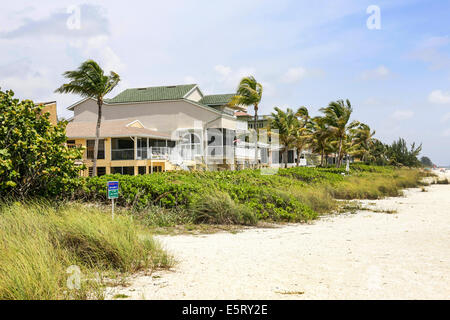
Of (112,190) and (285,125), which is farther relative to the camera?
(285,125)

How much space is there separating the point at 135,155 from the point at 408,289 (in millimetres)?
27362

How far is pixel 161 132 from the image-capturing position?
3688 centimetres

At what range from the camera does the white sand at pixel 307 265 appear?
5352 millimetres

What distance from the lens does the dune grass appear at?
492cm

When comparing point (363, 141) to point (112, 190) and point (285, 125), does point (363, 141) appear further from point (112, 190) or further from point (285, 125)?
point (112, 190)

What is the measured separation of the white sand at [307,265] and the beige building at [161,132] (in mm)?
22497

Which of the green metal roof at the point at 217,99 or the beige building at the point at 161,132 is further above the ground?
the green metal roof at the point at 217,99

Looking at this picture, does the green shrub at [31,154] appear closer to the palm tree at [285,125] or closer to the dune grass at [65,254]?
the dune grass at [65,254]

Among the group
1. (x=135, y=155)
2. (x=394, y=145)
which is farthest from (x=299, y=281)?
(x=394, y=145)

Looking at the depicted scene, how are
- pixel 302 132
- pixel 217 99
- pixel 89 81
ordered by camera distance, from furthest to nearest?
pixel 302 132, pixel 217 99, pixel 89 81

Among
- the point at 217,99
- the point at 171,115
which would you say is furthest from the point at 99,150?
the point at 217,99

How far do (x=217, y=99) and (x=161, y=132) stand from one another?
8.44 m

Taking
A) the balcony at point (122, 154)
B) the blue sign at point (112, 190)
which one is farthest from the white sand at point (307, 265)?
the balcony at point (122, 154)

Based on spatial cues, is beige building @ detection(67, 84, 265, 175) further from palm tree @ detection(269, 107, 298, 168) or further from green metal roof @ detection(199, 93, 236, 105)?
palm tree @ detection(269, 107, 298, 168)
